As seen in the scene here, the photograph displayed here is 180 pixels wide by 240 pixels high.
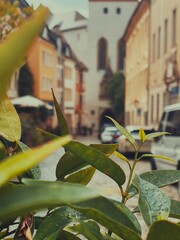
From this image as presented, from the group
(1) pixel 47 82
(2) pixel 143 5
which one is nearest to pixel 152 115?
(2) pixel 143 5

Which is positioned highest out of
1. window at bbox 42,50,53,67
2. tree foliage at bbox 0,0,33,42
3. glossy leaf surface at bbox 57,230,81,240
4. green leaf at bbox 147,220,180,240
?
window at bbox 42,50,53,67

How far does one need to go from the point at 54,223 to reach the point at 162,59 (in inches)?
1040

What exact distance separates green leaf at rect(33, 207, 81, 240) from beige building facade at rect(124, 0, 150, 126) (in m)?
31.0

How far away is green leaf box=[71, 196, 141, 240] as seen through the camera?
1.88 feet

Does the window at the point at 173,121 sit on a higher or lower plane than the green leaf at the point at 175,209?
lower

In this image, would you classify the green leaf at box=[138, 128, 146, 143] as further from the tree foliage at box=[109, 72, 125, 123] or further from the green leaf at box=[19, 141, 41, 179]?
the tree foliage at box=[109, 72, 125, 123]

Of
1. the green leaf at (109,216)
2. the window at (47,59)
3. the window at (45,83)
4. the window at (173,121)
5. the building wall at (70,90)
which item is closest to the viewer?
the green leaf at (109,216)

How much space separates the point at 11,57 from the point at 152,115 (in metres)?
29.1

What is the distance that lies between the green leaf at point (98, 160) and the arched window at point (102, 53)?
6539cm

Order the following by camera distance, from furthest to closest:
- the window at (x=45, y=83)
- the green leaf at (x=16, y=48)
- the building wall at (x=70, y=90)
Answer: the building wall at (x=70, y=90) < the window at (x=45, y=83) < the green leaf at (x=16, y=48)

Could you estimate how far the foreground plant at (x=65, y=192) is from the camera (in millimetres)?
424

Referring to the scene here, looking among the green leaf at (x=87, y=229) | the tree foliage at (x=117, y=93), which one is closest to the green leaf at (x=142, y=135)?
the green leaf at (x=87, y=229)

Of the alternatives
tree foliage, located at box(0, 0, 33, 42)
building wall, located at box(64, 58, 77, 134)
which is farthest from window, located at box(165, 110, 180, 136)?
building wall, located at box(64, 58, 77, 134)

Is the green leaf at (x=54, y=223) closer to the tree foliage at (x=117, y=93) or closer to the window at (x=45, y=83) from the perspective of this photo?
the window at (x=45, y=83)
